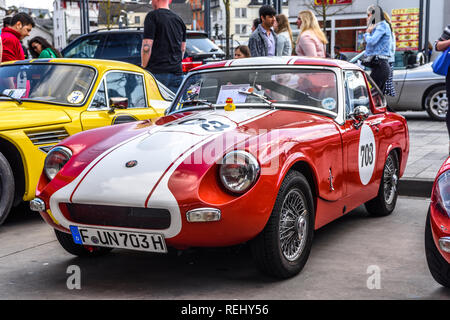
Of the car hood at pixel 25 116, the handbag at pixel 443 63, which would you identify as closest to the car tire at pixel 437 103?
the handbag at pixel 443 63

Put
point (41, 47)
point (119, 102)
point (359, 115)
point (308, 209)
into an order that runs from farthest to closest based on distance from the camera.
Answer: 1. point (41, 47)
2. point (119, 102)
3. point (359, 115)
4. point (308, 209)

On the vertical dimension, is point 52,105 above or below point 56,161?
above

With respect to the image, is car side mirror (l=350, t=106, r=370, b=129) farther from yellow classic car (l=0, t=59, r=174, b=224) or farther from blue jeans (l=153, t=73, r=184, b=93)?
blue jeans (l=153, t=73, r=184, b=93)

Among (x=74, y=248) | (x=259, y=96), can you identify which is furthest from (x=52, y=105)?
(x=259, y=96)

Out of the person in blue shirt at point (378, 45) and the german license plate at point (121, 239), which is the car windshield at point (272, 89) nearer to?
the german license plate at point (121, 239)

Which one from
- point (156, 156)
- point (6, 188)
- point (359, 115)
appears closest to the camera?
point (156, 156)

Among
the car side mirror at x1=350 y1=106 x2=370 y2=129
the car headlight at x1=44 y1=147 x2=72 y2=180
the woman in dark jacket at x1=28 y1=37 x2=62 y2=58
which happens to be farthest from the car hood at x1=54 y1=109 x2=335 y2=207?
the woman in dark jacket at x1=28 y1=37 x2=62 y2=58

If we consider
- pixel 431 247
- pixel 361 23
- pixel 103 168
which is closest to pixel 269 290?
pixel 431 247

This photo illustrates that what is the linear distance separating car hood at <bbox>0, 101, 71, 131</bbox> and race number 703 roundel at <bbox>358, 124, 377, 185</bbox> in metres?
2.51

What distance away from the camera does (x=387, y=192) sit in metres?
5.73

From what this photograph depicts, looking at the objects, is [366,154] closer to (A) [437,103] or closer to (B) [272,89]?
(B) [272,89]

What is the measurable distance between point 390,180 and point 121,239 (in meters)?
3.00

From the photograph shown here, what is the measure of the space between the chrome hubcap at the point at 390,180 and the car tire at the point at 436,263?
2.10 m

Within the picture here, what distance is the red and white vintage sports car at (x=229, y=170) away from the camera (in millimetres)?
3508
